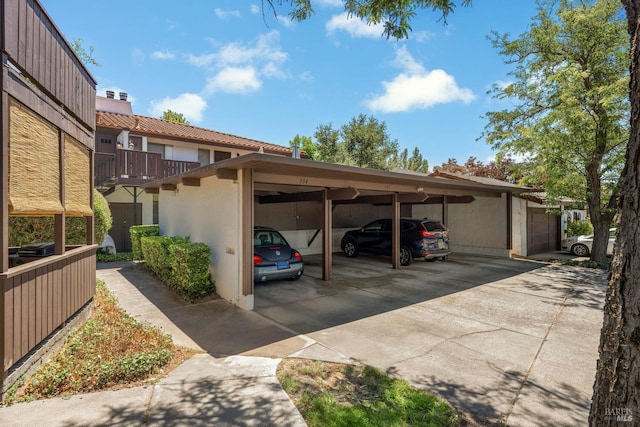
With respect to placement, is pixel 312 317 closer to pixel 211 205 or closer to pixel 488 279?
pixel 211 205

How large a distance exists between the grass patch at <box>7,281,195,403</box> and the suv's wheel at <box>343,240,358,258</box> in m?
9.07

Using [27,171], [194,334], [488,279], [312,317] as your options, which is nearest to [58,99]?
[27,171]

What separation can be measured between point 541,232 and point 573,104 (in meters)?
6.90

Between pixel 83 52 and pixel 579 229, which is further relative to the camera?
pixel 579 229

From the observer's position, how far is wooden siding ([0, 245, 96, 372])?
3.14m

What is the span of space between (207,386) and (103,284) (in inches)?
246

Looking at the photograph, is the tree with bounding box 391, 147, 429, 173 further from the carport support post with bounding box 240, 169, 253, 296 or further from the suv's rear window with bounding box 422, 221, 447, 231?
the carport support post with bounding box 240, 169, 253, 296

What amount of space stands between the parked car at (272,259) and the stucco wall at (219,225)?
0.88 meters

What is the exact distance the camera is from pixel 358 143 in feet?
91.9

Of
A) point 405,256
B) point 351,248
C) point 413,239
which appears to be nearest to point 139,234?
point 351,248

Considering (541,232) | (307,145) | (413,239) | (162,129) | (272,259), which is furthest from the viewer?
(307,145)

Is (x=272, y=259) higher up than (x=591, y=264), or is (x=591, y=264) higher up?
(x=272, y=259)

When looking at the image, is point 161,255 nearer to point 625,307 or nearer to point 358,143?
point 625,307

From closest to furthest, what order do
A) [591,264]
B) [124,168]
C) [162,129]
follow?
[591,264] < [124,168] < [162,129]
